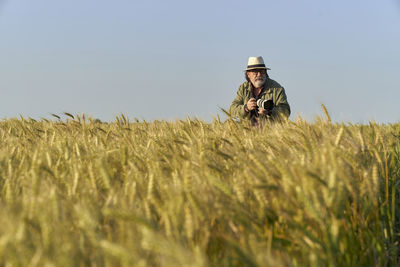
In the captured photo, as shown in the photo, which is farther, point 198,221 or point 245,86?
point 245,86

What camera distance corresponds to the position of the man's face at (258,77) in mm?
5281

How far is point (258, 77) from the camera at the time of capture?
529cm

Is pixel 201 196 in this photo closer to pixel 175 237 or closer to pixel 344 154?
pixel 175 237

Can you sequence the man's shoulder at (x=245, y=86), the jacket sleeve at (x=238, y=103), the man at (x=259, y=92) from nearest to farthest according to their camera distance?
the man at (x=259, y=92), the jacket sleeve at (x=238, y=103), the man's shoulder at (x=245, y=86)

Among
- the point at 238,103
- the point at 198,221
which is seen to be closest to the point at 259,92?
the point at 238,103

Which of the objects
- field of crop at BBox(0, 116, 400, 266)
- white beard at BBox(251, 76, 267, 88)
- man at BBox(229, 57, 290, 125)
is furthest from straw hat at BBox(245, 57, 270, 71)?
field of crop at BBox(0, 116, 400, 266)

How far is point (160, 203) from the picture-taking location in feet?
3.64

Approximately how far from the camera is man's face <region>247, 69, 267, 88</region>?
5.28 m

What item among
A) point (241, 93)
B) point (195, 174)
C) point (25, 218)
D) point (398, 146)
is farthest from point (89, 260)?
point (241, 93)

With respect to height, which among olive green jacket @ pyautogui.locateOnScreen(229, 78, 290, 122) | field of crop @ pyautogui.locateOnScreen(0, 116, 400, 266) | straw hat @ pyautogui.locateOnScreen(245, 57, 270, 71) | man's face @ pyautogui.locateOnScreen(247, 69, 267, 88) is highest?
straw hat @ pyautogui.locateOnScreen(245, 57, 270, 71)

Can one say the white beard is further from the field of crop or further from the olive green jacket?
the field of crop

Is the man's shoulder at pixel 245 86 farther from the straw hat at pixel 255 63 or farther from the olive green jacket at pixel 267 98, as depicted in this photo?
the straw hat at pixel 255 63

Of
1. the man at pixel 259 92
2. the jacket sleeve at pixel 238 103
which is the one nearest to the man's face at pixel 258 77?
the man at pixel 259 92

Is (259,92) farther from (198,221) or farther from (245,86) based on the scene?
(198,221)
